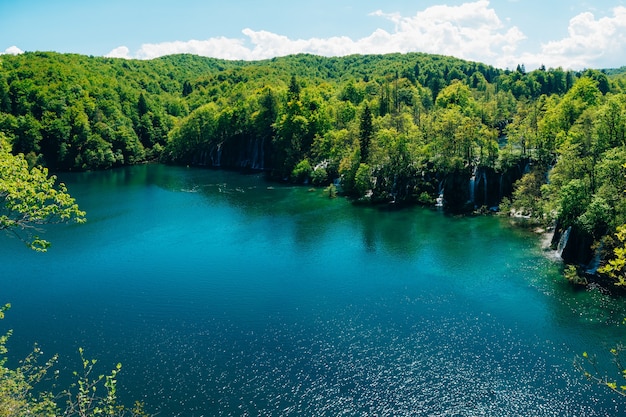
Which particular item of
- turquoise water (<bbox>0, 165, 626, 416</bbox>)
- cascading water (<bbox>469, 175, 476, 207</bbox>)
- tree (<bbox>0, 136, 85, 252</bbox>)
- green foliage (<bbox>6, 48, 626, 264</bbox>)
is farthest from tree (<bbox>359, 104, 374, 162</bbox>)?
tree (<bbox>0, 136, 85, 252</bbox>)

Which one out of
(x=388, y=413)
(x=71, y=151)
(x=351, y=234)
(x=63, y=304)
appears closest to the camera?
(x=388, y=413)

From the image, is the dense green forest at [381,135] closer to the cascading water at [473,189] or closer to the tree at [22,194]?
the cascading water at [473,189]

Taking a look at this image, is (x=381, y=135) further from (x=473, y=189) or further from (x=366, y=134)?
(x=473, y=189)

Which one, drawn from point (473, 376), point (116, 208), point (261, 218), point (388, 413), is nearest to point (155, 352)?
point (388, 413)

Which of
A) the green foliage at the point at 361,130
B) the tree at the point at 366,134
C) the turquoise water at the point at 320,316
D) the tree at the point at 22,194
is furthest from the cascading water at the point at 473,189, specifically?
the tree at the point at 22,194

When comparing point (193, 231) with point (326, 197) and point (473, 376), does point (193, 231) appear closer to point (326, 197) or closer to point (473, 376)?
point (326, 197)

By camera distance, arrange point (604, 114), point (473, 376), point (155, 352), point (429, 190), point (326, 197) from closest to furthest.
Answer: point (473, 376) → point (155, 352) → point (604, 114) → point (429, 190) → point (326, 197)

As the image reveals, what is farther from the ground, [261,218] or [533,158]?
[533,158]
